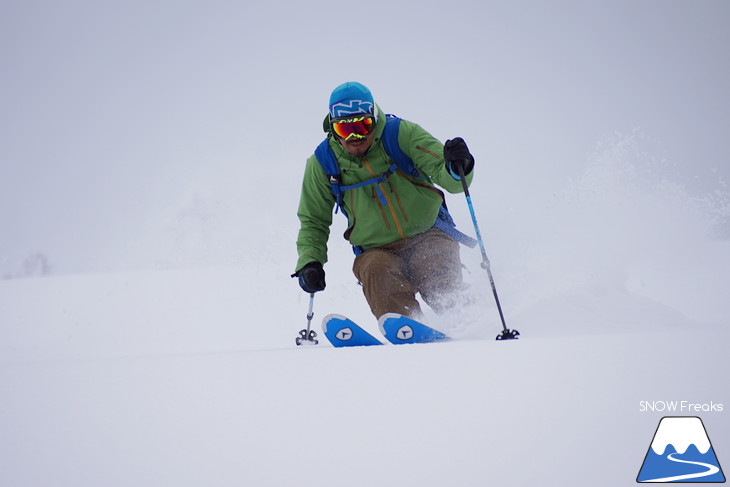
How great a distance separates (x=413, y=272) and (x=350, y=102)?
1392mm

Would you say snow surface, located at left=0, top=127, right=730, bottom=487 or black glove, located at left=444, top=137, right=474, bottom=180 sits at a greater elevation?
black glove, located at left=444, top=137, right=474, bottom=180

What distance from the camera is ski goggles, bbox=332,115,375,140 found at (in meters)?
3.67

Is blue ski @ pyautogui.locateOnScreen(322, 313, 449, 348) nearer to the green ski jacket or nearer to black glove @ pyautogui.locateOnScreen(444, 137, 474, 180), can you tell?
the green ski jacket

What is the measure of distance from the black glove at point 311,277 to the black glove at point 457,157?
125 centimetres

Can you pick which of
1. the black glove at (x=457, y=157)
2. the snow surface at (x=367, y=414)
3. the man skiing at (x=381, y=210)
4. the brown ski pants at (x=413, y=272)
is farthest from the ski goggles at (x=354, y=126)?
the snow surface at (x=367, y=414)

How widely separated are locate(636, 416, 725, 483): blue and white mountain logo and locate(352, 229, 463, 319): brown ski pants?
2.54 m

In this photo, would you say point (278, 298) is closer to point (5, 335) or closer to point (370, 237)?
point (5, 335)

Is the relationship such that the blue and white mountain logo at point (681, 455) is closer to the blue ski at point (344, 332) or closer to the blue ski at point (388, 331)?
the blue ski at point (388, 331)

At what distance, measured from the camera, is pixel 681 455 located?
1.25 metres

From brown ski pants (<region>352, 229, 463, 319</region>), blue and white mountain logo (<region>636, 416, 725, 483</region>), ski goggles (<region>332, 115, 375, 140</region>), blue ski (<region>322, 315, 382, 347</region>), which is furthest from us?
brown ski pants (<region>352, 229, 463, 319</region>)

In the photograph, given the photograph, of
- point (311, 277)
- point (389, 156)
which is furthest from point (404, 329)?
point (389, 156)

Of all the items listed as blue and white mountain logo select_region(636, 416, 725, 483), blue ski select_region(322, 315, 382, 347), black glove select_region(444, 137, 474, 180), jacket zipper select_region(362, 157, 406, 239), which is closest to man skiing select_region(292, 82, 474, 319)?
jacket zipper select_region(362, 157, 406, 239)

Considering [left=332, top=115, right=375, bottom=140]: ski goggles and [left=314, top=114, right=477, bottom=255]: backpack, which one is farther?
[left=314, top=114, right=477, bottom=255]: backpack

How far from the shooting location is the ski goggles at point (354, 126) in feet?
12.0
